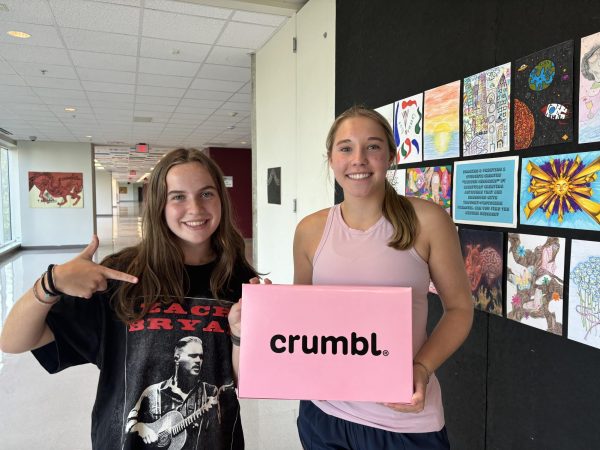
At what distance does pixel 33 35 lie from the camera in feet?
13.4

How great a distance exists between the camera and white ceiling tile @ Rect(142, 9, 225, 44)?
3.73 meters

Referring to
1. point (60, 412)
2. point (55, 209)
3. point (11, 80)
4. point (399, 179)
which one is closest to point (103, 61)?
point (11, 80)

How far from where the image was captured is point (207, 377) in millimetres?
→ 1137

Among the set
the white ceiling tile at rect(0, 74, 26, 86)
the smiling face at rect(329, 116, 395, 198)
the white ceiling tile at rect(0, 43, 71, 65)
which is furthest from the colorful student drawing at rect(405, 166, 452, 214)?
the white ceiling tile at rect(0, 74, 26, 86)

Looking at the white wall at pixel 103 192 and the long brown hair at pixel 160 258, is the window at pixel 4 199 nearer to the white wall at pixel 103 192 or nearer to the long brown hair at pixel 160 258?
the long brown hair at pixel 160 258

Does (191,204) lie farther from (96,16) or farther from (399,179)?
(96,16)

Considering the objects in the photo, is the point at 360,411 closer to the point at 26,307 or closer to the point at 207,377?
the point at 207,377

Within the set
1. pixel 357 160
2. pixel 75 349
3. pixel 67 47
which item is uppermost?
pixel 67 47

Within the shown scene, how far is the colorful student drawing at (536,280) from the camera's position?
1.53 metres

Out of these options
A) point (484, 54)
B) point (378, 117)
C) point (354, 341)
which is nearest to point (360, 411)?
point (354, 341)

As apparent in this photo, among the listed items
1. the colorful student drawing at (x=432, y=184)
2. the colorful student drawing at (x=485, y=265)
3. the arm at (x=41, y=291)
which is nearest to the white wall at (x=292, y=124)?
the colorful student drawing at (x=432, y=184)

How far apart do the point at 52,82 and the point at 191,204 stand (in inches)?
224

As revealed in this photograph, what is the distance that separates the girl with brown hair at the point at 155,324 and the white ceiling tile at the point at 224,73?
13.9ft

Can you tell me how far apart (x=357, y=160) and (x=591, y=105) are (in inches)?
31.9
